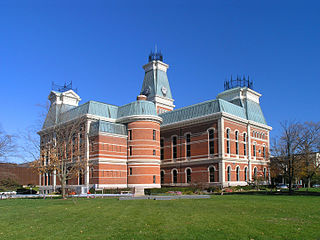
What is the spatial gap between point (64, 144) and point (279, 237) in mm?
28142

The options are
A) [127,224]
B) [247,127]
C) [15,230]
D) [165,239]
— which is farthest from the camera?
[247,127]

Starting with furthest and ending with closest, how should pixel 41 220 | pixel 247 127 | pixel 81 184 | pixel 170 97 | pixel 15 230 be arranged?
pixel 170 97
pixel 247 127
pixel 81 184
pixel 41 220
pixel 15 230

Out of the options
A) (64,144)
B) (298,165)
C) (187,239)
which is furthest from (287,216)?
(298,165)

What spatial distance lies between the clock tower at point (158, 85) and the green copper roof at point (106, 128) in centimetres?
1680

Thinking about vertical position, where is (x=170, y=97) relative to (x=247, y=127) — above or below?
above

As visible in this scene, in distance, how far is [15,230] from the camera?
1361cm

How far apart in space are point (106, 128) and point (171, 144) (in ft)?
40.8

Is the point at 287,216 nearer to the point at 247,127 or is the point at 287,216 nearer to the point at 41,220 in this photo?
the point at 41,220

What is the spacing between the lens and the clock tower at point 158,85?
6765 cm

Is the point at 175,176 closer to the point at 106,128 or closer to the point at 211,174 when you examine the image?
the point at 211,174

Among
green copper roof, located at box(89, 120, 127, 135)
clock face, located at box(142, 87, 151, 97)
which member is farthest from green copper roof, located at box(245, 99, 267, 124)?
green copper roof, located at box(89, 120, 127, 135)

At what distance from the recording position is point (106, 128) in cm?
4928

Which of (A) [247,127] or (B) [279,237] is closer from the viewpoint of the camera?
(B) [279,237]

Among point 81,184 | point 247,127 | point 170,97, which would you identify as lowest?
point 81,184
